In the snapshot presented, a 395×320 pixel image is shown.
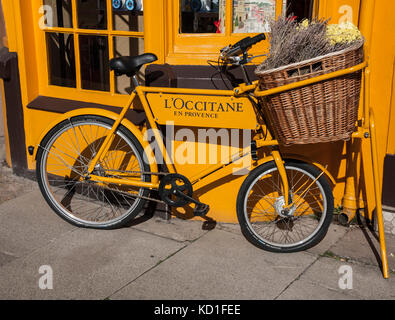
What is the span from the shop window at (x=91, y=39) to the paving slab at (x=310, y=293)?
2214 mm

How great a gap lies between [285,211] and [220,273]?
65 centimetres

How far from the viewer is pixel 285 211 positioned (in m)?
3.65

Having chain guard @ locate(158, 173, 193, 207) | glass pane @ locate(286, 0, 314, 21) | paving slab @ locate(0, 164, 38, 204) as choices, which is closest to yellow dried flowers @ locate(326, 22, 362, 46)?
glass pane @ locate(286, 0, 314, 21)

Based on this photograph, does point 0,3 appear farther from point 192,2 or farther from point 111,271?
point 111,271

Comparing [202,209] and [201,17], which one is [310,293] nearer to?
[202,209]

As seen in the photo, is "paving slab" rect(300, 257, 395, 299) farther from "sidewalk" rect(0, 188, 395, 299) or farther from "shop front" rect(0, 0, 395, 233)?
"shop front" rect(0, 0, 395, 233)

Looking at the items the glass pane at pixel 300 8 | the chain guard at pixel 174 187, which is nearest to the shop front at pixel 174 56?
the glass pane at pixel 300 8

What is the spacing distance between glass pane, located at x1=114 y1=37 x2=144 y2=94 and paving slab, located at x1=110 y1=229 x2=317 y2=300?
4.85ft

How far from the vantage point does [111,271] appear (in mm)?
3467

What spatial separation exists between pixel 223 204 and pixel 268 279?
929mm

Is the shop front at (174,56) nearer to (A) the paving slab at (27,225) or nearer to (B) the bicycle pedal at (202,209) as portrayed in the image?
(B) the bicycle pedal at (202,209)

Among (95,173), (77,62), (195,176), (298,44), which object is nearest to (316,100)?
(298,44)
